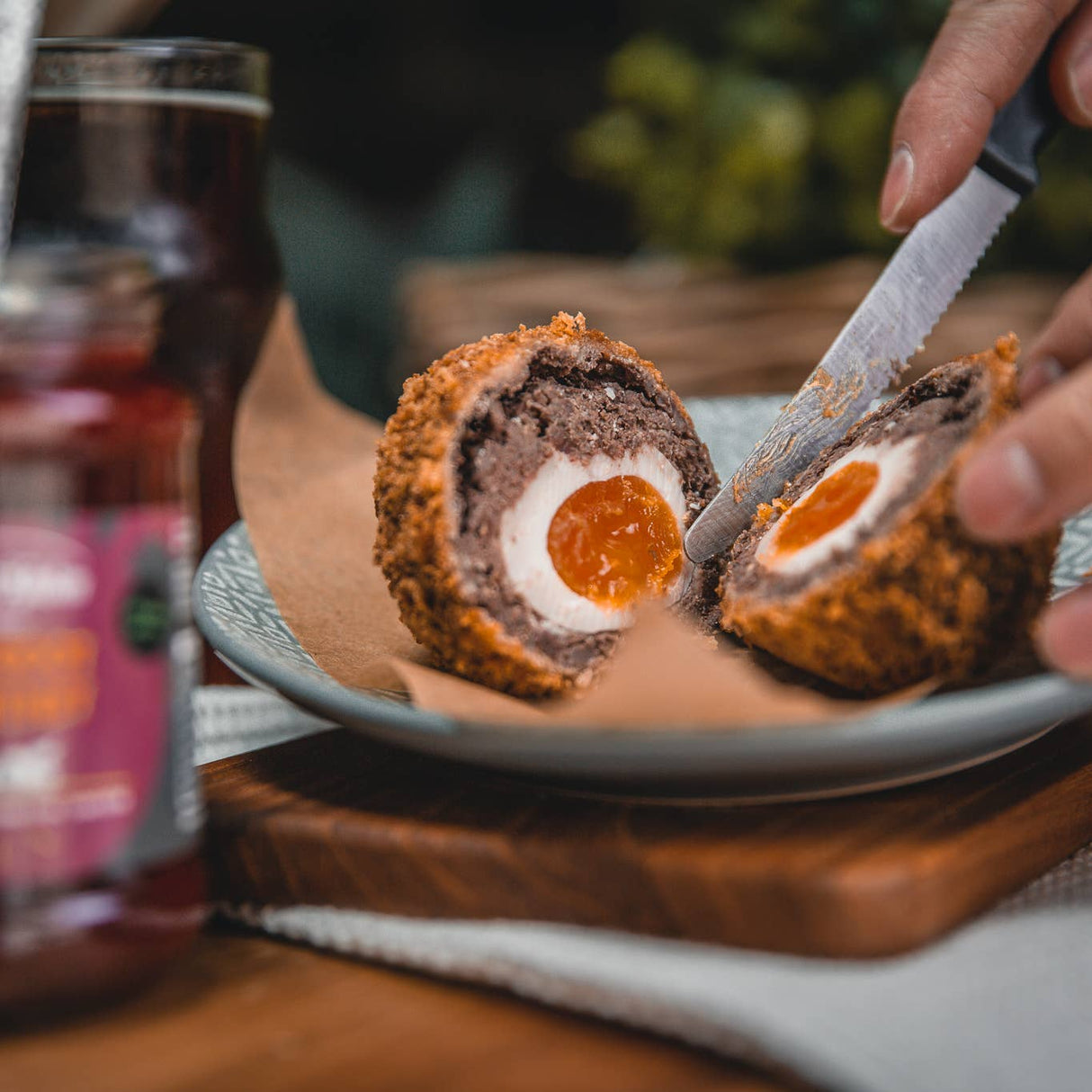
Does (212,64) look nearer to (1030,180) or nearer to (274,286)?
(274,286)

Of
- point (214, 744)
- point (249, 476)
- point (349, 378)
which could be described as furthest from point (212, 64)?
point (349, 378)

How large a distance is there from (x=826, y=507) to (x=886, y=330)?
33cm

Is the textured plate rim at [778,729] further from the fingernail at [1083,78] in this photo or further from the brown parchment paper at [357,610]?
the fingernail at [1083,78]

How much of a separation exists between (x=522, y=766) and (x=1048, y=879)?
591mm

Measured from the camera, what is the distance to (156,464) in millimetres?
1038

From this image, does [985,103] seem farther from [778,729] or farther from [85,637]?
[85,637]

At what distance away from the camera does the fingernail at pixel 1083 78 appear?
5.98 ft

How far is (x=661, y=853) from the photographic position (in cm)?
116

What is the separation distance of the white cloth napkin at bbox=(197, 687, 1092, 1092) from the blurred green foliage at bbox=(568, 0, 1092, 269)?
2.63 meters

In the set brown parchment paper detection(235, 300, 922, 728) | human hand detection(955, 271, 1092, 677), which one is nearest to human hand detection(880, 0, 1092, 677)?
human hand detection(955, 271, 1092, 677)

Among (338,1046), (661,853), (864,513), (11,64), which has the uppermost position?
(11,64)

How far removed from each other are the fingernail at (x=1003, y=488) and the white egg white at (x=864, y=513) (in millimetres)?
249

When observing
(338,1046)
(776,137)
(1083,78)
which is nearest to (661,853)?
(338,1046)

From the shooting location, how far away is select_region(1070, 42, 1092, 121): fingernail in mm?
1822
